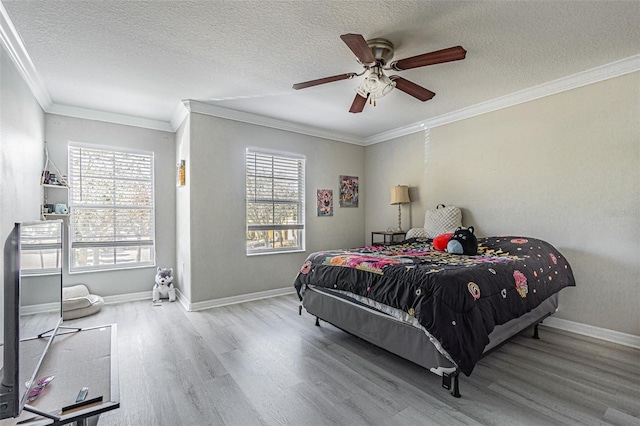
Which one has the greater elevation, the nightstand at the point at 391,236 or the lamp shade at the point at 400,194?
the lamp shade at the point at 400,194

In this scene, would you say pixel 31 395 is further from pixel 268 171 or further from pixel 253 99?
pixel 268 171

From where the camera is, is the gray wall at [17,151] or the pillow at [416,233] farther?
the pillow at [416,233]

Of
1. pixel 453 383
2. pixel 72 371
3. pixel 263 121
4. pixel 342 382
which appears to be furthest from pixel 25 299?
pixel 263 121

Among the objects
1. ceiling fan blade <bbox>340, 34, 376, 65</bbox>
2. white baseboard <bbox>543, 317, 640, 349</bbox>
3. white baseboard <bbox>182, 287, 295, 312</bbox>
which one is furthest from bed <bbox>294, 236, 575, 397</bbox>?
ceiling fan blade <bbox>340, 34, 376, 65</bbox>

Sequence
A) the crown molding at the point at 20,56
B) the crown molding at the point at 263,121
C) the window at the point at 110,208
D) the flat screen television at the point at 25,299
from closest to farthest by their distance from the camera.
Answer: the flat screen television at the point at 25,299 < the crown molding at the point at 20,56 < the crown molding at the point at 263,121 < the window at the point at 110,208

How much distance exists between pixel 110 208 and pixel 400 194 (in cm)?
415

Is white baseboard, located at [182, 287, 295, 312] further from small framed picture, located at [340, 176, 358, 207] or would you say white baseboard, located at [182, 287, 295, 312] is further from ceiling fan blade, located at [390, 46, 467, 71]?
ceiling fan blade, located at [390, 46, 467, 71]

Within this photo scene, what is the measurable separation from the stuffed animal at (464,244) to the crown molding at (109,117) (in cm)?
417

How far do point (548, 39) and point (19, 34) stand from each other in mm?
4159

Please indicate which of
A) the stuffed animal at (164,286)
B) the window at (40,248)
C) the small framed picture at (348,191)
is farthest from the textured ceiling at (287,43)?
the stuffed animal at (164,286)

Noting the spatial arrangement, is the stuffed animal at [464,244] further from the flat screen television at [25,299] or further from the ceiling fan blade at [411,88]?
the flat screen television at [25,299]

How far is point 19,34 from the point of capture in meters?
2.32

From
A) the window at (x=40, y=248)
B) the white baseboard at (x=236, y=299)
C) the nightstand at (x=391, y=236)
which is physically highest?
the window at (x=40, y=248)

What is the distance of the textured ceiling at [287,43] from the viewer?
207 cm
